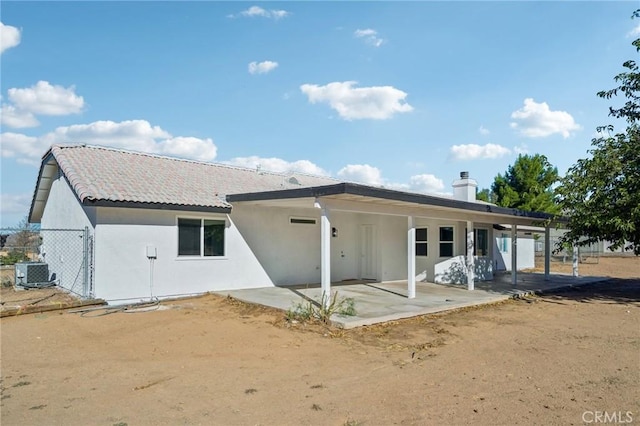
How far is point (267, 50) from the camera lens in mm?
13820

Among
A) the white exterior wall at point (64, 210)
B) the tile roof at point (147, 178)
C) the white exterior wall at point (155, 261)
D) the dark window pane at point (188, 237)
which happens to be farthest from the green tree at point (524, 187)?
the white exterior wall at point (64, 210)

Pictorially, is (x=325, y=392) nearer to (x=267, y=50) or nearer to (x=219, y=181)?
(x=219, y=181)

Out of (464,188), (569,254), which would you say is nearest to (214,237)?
(464,188)

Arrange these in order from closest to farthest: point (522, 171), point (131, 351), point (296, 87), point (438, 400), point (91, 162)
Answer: point (438, 400) → point (131, 351) → point (91, 162) → point (296, 87) → point (522, 171)

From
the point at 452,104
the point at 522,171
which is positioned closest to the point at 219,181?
the point at 452,104

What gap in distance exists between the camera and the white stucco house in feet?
34.5

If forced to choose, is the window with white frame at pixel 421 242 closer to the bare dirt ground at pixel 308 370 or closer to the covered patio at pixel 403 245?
the covered patio at pixel 403 245

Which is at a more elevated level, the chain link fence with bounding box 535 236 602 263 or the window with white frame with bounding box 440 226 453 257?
the window with white frame with bounding box 440 226 453 257

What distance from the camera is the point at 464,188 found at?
1984cm

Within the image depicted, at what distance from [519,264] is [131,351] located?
78.0ft

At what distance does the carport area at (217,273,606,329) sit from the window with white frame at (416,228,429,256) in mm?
1312

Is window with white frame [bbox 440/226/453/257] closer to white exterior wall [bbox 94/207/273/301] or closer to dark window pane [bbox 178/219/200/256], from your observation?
white exterior wall [bbox 94/207/273/301]

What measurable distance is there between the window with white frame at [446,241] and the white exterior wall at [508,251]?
243 inches

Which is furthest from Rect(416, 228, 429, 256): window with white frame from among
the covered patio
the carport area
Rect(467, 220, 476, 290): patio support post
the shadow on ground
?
the shadow on ground
